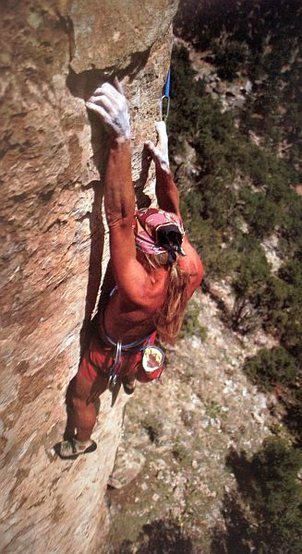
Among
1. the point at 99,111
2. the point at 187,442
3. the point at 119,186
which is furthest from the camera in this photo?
the point at 187,442

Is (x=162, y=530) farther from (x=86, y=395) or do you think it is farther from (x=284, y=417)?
(x=86, y=395)

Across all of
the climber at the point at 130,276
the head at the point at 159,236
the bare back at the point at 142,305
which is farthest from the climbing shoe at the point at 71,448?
the head at the point at 159,236

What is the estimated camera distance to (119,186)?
1991mm

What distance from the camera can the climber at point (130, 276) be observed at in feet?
6.41

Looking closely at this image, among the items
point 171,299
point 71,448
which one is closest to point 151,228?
point 171,299

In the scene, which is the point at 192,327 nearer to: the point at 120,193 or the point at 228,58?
the point at 120,193

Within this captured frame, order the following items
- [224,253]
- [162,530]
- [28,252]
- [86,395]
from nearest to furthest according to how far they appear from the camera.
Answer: [28,252] → [86,395] → [162,530] → [224,253]

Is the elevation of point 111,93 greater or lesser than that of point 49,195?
greater

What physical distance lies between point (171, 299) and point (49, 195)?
829 millimetres

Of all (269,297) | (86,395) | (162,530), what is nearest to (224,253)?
(269,297)

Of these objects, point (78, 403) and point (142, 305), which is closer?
point (142, 305)

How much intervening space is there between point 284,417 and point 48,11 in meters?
6.89

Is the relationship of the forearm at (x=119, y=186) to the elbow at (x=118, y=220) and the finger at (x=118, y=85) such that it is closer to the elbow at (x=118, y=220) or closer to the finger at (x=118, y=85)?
the elbow at (x=118, y=220)

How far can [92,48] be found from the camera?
5.50 feet
